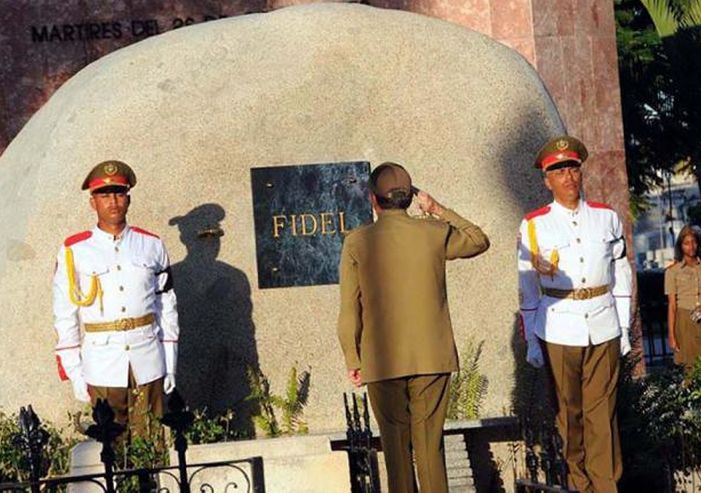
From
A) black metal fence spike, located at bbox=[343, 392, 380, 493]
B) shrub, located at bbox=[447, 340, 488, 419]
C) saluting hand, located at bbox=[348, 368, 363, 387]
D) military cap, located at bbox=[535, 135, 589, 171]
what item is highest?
military cap, located at bbox=[535, 135, 589, 171]

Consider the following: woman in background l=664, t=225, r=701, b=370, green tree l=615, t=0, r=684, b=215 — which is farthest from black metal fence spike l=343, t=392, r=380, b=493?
green tree l=615, t=0, r=684, b=215

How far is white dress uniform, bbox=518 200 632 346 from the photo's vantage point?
32.8 feet

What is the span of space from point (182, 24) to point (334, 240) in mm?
3669

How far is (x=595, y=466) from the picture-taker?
388 inches

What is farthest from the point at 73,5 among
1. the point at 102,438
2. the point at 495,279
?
the point at 102,438

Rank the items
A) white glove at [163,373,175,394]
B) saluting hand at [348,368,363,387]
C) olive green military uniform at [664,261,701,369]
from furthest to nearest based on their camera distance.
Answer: olive green military uniform at [664,261,701,369] → white glove at [163,373,175,394] → saluting hand at [348,368,363,387]

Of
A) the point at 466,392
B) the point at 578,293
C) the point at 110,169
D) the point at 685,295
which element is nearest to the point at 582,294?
the point at 578,293

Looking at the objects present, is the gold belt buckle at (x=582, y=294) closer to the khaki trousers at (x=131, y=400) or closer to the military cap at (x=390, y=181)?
the military cap at (x=390, y=181)

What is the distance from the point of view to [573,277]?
10.0 metres

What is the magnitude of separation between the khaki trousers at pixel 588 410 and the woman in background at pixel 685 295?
20.8 feet

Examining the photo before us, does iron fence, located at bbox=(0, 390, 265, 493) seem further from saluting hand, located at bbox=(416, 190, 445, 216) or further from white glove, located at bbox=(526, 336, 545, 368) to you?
white glove, located at bbox=(526, 336, 545, 368)

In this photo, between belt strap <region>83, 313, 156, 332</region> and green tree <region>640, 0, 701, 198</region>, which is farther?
green tree <region>640, 0, 701, 198</region>

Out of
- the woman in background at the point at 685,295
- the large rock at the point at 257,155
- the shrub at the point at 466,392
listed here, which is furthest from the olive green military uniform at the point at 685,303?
the shrub at the point at 466,392

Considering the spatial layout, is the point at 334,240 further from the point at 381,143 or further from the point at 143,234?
the point at 143,234
